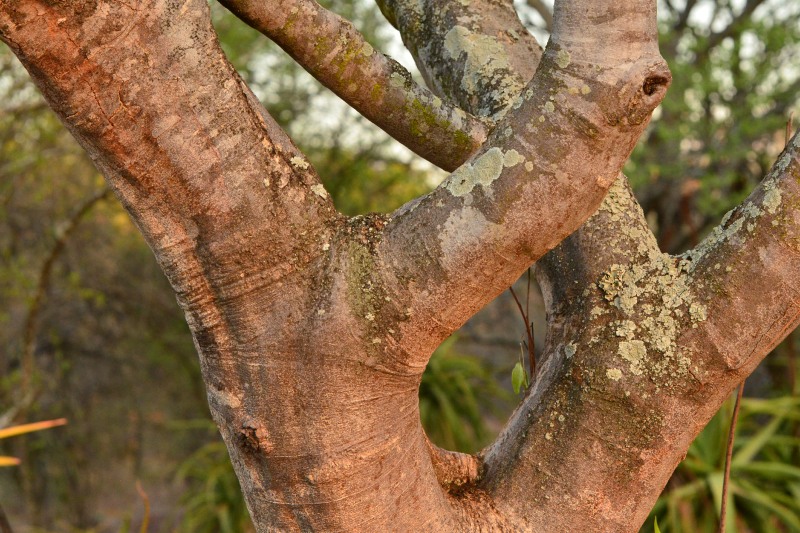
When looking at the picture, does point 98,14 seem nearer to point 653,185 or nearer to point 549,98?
point 549,98

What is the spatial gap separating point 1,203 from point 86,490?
330 centimetres

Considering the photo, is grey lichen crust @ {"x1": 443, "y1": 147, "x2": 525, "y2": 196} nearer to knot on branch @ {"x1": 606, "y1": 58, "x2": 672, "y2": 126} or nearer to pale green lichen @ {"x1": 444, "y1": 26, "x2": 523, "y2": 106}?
knot on branch @ {"x1": 606, "y1": 58, "x2": 672, "y2": 126}

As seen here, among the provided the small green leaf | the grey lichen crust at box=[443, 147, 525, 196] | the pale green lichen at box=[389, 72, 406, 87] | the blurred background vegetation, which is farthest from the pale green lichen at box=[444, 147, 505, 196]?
the blurred background vegetation

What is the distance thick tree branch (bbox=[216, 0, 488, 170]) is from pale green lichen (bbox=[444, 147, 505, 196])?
0.25 metres

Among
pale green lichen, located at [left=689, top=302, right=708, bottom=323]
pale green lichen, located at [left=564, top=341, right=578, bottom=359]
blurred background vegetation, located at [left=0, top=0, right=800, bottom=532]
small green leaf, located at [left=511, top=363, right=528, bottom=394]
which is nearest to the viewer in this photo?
pale green lichen, located at [left=689, top=302, right=708, bottom=323]

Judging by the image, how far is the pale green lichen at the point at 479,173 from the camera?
1078 mm

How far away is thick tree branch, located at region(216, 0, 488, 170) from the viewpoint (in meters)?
1.21

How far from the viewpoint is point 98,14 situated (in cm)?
95

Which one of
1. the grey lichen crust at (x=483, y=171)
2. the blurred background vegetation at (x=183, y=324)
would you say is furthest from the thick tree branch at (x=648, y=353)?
the blurred background vegetation at (x=183, y=324)

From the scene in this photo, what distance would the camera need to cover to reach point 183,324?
7.11 m

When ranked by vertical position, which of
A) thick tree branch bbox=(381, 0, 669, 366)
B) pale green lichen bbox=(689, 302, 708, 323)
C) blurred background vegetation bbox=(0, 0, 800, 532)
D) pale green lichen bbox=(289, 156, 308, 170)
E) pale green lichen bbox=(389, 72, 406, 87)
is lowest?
pale green lichen bbox=(689, 302, 708, 323)

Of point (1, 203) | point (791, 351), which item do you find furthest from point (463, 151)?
point (1, 203)

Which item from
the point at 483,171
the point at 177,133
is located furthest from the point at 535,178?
the point at 177,133

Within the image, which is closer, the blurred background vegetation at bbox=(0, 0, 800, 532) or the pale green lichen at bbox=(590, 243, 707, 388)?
the pale green lichen at bbox=(590, 243, 707, 388)
